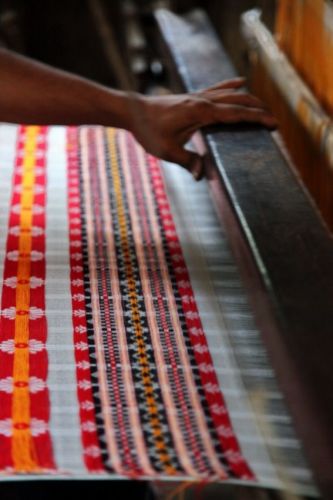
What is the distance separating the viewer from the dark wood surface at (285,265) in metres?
0.90

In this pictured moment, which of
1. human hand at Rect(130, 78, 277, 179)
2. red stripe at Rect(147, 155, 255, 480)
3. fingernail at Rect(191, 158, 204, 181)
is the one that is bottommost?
red stripe at Rect(147, 155, 255, 480)

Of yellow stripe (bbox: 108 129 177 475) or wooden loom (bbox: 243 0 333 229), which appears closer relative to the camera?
yellow stripe (bbox: 108 129 177 475)

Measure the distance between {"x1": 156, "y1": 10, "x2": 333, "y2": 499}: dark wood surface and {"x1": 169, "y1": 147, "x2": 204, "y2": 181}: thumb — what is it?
7 cm

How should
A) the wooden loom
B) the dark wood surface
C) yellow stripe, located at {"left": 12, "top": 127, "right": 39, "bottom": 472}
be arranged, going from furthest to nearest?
1. the wooden loom
2. yellow stripe, located at {"left": 12, "top": 127, "right": 39, "bottom": 472}
3. the dark wood surface

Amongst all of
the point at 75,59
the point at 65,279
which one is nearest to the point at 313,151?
the point at 65,279

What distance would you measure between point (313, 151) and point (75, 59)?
8.19 feet

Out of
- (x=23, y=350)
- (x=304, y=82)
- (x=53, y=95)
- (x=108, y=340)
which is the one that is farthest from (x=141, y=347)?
(x=304, y=82)

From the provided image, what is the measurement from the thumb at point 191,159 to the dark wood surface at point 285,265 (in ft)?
0.24

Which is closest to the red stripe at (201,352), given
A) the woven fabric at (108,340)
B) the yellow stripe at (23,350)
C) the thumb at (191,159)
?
the woven fabric at (108,340)

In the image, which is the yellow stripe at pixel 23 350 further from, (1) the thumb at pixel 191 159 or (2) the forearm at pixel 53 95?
(1) the thumb at pixel 191 159

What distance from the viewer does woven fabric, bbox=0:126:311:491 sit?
1052 mm

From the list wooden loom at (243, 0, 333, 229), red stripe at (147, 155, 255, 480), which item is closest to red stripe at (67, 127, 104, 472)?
red stripe at (147, 155, 255, 480)

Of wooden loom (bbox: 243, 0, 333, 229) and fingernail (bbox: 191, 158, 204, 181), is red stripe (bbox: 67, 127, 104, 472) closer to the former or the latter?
fingernail (bbox: 191, 158, 204, 181)

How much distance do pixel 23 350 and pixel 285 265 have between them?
39 cm
